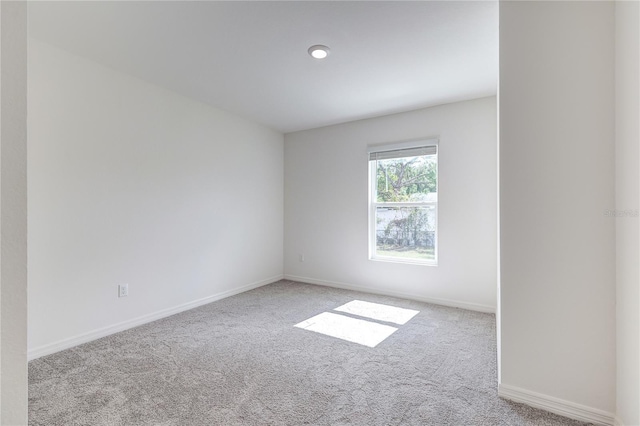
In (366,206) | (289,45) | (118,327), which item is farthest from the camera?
(366,206)

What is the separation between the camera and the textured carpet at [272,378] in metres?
1.72

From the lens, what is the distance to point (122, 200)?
2.96 m

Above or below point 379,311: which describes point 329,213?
above

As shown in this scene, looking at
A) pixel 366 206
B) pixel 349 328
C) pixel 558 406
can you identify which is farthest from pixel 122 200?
pixel 558 406

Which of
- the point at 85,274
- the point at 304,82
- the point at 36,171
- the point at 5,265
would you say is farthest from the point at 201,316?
the point at 5,265

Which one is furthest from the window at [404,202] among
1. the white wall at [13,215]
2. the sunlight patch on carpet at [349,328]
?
the white wall at [13,215]

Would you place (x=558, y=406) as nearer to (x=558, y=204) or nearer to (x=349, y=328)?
(x=558, y=204)

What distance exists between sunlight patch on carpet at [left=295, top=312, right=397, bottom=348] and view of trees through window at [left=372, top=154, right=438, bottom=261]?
1.32 m

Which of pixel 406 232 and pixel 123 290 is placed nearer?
pixel 123 290

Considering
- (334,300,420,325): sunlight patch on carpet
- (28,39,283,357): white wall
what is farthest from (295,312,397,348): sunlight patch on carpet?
(28,39,283,357): white wall

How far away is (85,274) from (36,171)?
0.93m

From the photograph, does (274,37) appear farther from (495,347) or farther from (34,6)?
(495,347)

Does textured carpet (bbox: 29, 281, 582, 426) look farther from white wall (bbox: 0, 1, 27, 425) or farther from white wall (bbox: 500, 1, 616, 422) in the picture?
white wall (bbox: 0, 1, 27, 425)

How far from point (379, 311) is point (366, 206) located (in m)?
1.47
